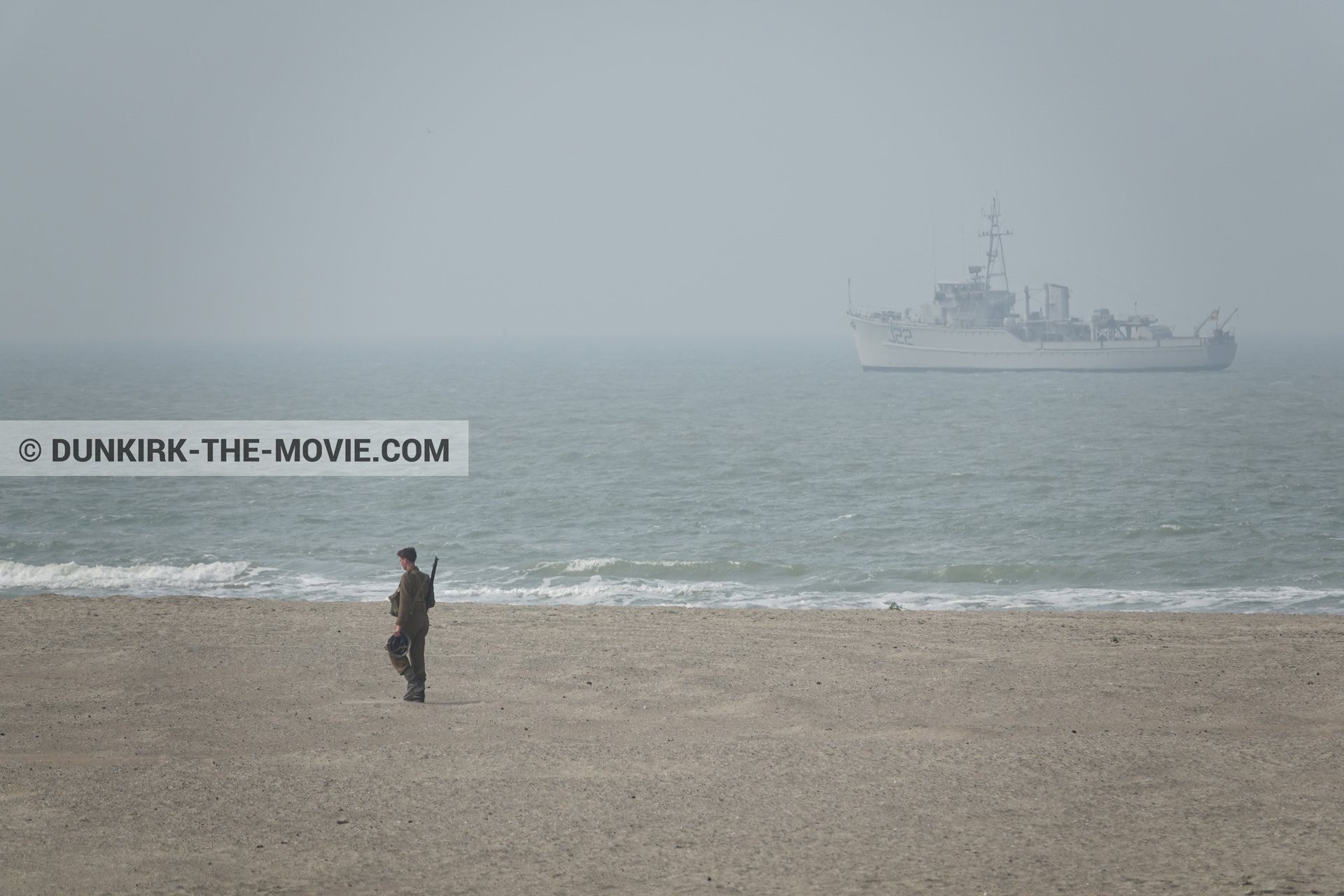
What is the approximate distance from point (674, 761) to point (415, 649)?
9.81 ft

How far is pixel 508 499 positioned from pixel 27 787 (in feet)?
83.0

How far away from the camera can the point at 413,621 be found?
10961mm

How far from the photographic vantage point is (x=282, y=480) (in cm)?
3938

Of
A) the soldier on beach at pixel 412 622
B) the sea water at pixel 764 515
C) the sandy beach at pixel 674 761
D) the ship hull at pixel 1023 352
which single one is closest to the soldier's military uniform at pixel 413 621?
the soldier on beach at pixel 412 622

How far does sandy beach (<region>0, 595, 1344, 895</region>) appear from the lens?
24.8 ft

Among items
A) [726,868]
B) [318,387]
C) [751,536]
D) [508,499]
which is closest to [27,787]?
[726,868]
